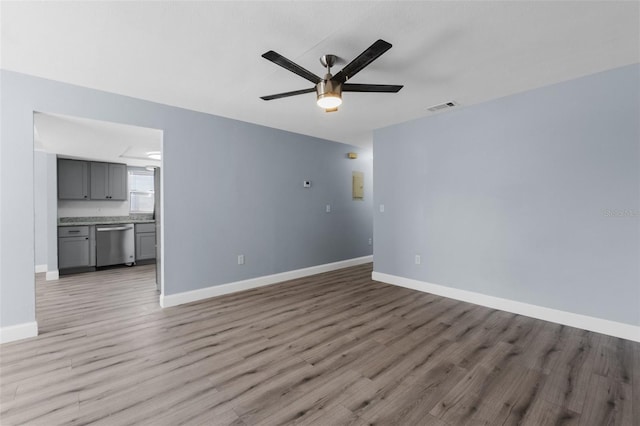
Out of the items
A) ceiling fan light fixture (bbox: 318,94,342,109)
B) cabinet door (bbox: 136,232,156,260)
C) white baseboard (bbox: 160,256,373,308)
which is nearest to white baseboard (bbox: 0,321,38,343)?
white baseboard (bbox: 160,256,373,308)

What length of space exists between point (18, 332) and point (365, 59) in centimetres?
384

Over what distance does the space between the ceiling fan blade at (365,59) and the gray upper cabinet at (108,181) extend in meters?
6.19

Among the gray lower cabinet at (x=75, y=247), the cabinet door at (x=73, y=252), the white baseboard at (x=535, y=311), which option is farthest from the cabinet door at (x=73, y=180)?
the white baseboard at (x=535, y=311)

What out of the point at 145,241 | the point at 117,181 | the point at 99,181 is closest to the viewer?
the point at 99,181

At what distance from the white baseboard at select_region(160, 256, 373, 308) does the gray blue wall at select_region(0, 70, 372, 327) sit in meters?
0.08

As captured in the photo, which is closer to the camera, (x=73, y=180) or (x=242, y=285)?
(x=242, y=285)

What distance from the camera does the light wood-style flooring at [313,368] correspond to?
1.66m

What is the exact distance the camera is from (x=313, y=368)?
2.12 m

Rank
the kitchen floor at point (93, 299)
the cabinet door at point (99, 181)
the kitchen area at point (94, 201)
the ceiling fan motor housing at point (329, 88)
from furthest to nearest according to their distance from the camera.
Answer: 1. the cabinet door at point (99, 181)
2. the kitchen area at point (94, 201)
3. the kitchen floor at point (93, 299)
4. the ceiling fan motor housing at point (329, 88)

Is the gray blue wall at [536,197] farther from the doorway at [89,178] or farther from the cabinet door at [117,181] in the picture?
the cabinet door at [117,181]

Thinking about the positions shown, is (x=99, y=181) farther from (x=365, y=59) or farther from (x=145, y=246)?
(x=365, y=59)

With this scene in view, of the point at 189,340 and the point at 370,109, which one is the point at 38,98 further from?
the point at 370,109

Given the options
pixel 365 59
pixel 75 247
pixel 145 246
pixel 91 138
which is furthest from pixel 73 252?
pixel 365 59

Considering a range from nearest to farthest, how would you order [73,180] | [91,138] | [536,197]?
1. [536,197]
2. [91,138]
3. [73,180]
